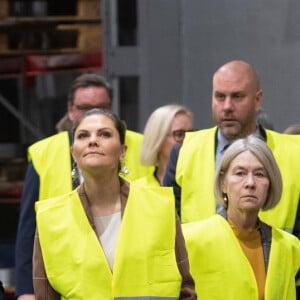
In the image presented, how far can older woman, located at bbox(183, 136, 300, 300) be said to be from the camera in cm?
607

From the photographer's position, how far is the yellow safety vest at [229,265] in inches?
239

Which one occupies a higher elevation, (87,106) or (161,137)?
(87,106)

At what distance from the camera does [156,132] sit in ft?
26.1

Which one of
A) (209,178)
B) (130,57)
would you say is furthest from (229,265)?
(130,57)

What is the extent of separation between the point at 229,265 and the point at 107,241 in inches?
23.0

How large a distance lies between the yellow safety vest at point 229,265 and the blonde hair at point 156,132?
160 cm

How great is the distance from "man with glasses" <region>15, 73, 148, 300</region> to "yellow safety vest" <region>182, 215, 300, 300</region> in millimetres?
811

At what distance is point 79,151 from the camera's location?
5.93 m

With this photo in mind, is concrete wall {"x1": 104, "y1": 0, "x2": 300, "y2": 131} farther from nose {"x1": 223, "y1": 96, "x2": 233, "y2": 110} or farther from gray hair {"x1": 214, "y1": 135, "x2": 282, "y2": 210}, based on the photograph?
gray hair {"x1": 214, "y1": 135, "x2": 282, "y2": 210}

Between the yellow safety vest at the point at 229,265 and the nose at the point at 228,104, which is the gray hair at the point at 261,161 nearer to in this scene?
the yellow safety vest at the point at 229,265

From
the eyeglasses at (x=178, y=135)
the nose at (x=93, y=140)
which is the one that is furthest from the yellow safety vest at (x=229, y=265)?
the eyeglasses at (x=178, y=135)

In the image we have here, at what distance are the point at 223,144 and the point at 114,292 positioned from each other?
4.36 ft

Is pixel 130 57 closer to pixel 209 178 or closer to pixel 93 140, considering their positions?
pixel 209 178

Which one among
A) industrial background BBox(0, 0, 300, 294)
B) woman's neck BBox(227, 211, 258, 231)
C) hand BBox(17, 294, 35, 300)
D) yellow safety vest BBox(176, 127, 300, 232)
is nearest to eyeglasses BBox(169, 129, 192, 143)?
industrial background BBox(0, 0, 300, 294)
